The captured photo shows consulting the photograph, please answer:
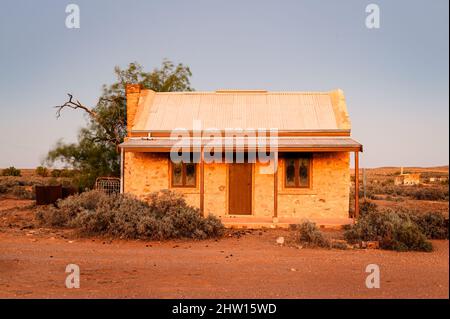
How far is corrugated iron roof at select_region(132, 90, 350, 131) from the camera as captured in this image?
622 inches

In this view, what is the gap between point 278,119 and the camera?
1606cm

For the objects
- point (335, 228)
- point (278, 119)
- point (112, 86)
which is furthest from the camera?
point (112, 86)

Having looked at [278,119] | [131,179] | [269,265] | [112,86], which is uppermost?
[112,86]

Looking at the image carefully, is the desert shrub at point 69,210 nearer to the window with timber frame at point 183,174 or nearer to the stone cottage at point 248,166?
the stone cottage at point 248,166

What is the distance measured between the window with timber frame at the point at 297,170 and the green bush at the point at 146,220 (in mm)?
3793

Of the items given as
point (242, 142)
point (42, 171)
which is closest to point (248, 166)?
point (242, 142)

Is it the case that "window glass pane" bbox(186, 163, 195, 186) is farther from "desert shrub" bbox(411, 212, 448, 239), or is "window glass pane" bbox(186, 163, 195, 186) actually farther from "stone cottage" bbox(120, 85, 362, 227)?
"desert shrub" bbox(411, 212, 448, 239)

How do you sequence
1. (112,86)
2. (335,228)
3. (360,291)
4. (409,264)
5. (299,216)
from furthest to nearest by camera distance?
(112,86), (299,216), (335,228), (409,264), (360,291)

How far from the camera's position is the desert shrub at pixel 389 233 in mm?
9812

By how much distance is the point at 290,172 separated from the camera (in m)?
15.0

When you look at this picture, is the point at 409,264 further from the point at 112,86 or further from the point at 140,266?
the point at 112,86

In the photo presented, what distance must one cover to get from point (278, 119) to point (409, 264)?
8628mm

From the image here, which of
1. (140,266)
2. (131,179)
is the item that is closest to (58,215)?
(131,179)

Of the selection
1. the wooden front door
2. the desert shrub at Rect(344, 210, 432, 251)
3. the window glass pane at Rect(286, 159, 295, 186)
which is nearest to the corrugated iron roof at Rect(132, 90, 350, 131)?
the window glass pane at Rect(286, 159, 295, 186)
